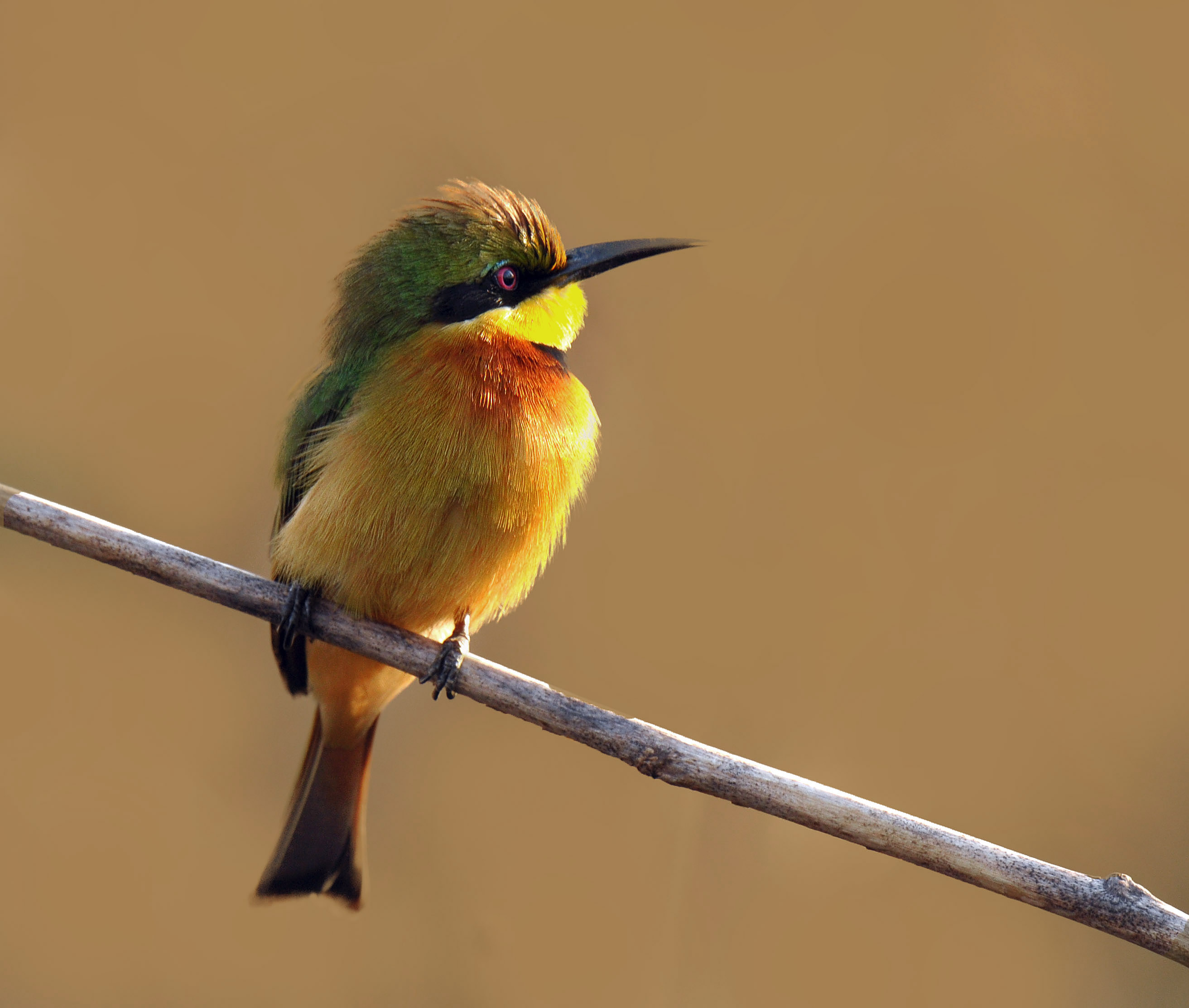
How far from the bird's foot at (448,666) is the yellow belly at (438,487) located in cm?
11

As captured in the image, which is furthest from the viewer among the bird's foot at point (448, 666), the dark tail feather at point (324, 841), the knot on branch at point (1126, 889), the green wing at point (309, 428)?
the dark tail feather at point (324, 841)

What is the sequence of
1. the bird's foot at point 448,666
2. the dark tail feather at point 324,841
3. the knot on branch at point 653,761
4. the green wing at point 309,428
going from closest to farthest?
the knot on branch at point 653,761 → the bird's foot at point 448,666 → the green wing at point 309,428 → the dark tail feather at point 324,841

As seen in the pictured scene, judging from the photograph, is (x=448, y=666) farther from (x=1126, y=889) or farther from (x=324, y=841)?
(x=1126, y=889)

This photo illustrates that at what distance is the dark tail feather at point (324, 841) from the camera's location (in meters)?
1.94

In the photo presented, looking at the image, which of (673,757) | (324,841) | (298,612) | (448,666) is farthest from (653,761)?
(324,841)

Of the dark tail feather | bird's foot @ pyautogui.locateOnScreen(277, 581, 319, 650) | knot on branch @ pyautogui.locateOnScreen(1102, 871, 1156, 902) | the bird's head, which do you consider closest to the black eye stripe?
the bird's head

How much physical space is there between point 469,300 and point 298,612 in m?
0.68

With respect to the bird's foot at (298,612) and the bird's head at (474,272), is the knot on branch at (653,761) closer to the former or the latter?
the bird's foot at (298,612)

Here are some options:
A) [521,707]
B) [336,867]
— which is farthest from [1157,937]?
[336,867]

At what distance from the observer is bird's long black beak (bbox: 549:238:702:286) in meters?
1.90

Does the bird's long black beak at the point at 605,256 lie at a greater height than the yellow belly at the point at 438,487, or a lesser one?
greater

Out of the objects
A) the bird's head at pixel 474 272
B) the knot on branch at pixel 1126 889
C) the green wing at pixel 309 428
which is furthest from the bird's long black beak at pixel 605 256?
the knot on branch at pixel 1126 889

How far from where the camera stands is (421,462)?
1.64 meters

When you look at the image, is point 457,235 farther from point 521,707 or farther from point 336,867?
point 336,867
